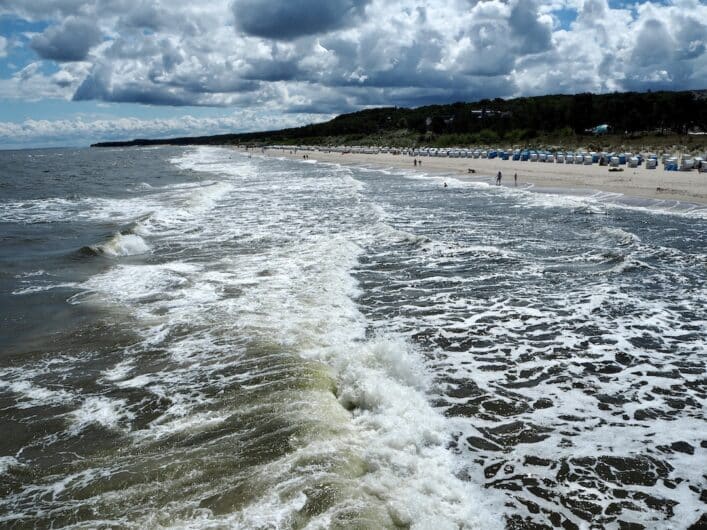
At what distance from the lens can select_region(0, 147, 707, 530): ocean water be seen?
545 cm

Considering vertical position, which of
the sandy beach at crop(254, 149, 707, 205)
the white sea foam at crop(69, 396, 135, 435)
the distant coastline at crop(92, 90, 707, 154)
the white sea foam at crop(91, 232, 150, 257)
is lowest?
the white sea foam at crop(69, 396, 135, 435)

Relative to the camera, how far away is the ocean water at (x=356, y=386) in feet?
17.9

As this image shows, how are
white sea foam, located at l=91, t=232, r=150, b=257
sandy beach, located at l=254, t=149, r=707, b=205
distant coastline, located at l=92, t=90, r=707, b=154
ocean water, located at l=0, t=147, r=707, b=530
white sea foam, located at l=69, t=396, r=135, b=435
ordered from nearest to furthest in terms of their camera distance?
ocean water, located at l=0, t=147, r=707, b=530
white sea foam, located at l=69, t=396, r=135, b=435
white sea foam, located at l=91, t=232, r=150, b=257
sandy beach, located at l=254, t=149, r=707, b=205
distant coastline, located at l=92, t=90, r=707, b=154

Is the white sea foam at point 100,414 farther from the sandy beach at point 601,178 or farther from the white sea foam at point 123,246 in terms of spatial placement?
the sandy beach at point 601,178

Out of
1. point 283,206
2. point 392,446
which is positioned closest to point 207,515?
point 392,446

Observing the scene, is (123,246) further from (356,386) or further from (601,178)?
(601,178)

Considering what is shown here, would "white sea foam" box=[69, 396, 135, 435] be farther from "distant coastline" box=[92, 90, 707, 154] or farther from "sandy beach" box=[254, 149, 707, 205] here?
"distant coastline" box=[92, 90, 707, 154]

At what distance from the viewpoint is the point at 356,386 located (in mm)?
7879

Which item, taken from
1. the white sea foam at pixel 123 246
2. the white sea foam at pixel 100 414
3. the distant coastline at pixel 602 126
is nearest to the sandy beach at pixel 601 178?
the distant coastline at pixel 602 126

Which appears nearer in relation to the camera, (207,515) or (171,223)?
(207,515)

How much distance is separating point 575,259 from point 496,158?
5028 cm

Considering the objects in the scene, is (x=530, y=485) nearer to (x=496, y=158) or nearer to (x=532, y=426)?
(x=532, y=426)

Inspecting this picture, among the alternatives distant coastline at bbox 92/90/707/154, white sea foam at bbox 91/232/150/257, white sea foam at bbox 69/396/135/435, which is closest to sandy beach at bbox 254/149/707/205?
distant coastline at bbox 92/90/707/154

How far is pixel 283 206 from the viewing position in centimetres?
3045
